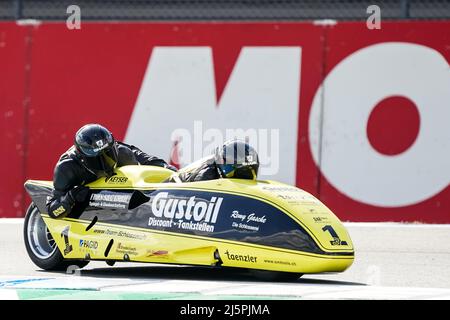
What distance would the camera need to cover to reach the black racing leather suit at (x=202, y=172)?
914 cm

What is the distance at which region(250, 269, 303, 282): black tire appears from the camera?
856cm

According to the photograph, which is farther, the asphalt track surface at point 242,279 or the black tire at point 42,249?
the black tire at point 42,249

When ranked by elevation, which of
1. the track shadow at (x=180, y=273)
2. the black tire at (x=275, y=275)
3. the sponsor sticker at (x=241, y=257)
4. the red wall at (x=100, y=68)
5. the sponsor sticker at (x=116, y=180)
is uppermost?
the red wall at (x=100, y=68)

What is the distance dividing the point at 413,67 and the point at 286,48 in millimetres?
1352

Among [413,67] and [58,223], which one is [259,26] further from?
[58,223]

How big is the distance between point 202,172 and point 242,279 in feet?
3.04

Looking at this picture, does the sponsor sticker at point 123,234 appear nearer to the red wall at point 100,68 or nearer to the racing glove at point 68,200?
the racing glove at point 68,200

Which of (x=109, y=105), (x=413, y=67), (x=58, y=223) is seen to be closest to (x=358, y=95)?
(x=413, y=67)

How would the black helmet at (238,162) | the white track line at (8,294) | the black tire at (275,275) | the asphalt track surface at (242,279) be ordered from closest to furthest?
the white track line at (8,294), the asphalt track surface at (242,279), the black tire at (275,275), the black helmet at (238,162)

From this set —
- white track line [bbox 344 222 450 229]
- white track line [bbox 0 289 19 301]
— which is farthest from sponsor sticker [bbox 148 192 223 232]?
white track line [bbox 344 222 450 229]

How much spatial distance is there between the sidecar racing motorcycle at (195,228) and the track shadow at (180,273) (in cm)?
11

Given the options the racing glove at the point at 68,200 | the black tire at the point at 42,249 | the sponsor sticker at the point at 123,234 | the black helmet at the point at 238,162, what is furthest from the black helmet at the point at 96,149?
the black helmet at the point at 238,162

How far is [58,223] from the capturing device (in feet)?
31.3

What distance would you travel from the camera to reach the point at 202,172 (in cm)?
916
